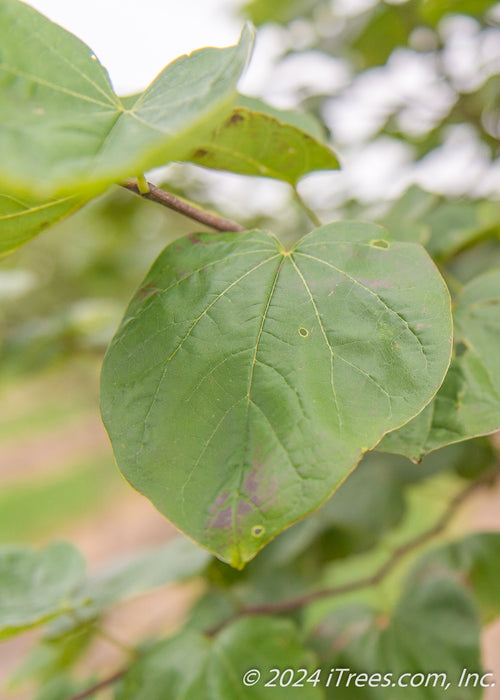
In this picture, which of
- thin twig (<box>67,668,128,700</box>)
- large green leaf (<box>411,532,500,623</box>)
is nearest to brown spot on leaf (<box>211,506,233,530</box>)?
thin twig (<box>67,668,128,700</box>)

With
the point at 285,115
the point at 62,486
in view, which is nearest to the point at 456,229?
the point at 285,115

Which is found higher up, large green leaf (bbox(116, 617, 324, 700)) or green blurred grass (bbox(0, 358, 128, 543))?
large green leaf (bbox(116, 617, 324, 700))

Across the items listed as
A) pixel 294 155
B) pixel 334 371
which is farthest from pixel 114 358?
pixel 294 155

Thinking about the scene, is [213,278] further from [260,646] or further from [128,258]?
[128,258]

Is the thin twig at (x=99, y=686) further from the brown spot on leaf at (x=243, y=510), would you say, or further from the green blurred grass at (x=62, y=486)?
the green blurred grass at (x=62, y=486)

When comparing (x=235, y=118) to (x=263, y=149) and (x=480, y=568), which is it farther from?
(x=480, y=568)

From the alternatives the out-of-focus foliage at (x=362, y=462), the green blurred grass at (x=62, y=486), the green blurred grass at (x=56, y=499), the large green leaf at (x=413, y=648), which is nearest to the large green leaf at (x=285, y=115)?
the out-of-focus foliage at (x=362, y=462)

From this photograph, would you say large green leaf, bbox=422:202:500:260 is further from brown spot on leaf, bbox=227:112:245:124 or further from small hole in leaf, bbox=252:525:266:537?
small hole in leaf, bbox=252:525:266:537
